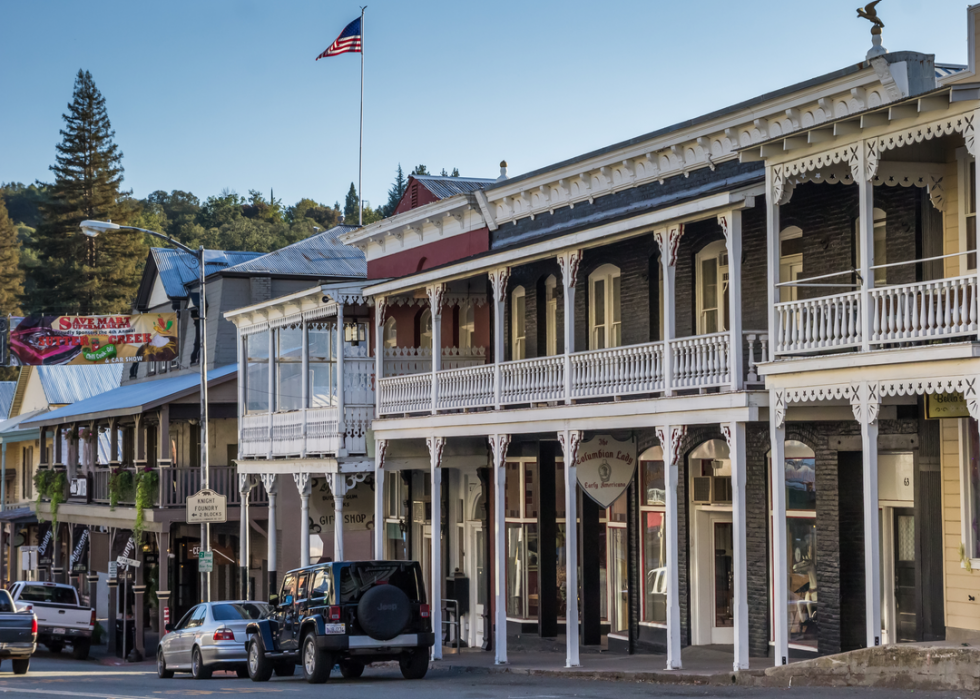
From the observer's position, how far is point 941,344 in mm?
15383

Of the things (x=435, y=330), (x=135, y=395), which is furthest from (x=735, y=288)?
(x=135, y=395)

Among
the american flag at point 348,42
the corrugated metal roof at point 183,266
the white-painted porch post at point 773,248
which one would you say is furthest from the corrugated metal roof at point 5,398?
the white-painted porch post at point 773,248

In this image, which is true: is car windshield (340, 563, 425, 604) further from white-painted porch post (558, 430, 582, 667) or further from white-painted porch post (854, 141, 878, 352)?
white-painted porch post (854, 141, 878, 352)

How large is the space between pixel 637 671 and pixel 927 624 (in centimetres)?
416

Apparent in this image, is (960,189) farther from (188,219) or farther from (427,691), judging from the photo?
(188,219)

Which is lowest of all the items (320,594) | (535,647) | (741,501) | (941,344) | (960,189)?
(535,647)

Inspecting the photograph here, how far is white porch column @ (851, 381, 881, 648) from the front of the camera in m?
15.9

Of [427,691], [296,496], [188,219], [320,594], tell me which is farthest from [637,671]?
[188,219]

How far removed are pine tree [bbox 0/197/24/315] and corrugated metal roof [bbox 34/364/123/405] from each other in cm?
5648

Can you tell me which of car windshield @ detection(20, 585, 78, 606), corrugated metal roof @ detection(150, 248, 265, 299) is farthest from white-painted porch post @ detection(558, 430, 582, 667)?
corrugated metal roof @ detection(150, 248, 265, 299)

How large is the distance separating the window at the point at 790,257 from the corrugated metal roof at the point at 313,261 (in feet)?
73.9

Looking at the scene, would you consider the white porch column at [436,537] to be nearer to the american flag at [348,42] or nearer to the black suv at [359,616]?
the black suv at [359,616]

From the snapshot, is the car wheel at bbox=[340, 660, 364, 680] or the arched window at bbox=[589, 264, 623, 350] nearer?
the car wheel at bbox=[340, 660, 364, 680]

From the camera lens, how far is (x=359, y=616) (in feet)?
68.8
